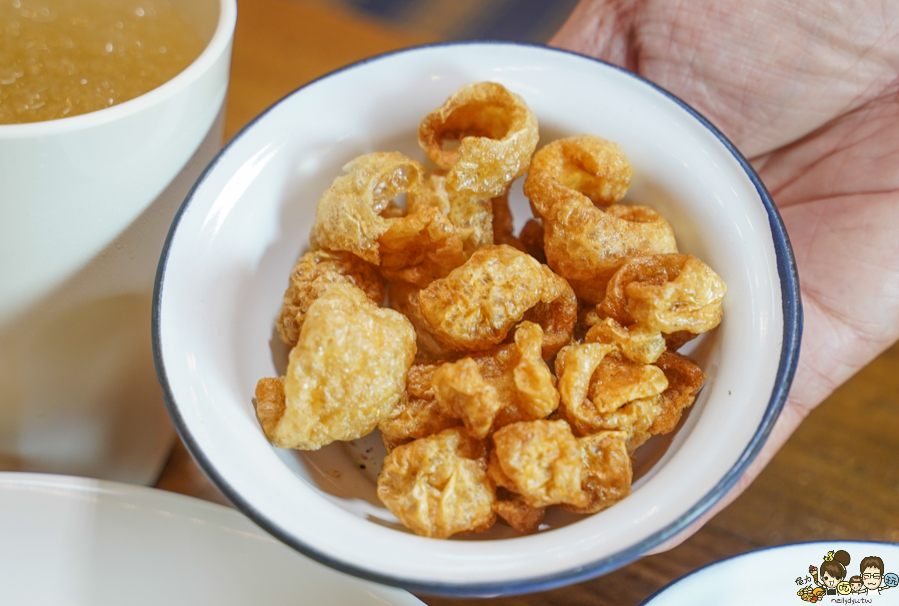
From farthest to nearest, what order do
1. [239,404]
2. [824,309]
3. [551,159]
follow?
[824,309]
[551,159]
[239,404]

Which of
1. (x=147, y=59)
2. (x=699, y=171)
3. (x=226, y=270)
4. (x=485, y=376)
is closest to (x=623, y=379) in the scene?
(x=485, y=376)

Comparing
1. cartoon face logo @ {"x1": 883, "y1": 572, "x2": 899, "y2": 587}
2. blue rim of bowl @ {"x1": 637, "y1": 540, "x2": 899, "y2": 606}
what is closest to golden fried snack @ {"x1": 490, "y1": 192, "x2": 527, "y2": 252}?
blue rim of bowl @ {"x1": 637, "y1": 540, "x2": 899, "y2": 606}

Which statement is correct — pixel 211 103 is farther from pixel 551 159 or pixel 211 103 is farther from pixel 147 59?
pixel 551 159

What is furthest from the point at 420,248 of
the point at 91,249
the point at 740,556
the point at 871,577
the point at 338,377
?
the point at 871,577

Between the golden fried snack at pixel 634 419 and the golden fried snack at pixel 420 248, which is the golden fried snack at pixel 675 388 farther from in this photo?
the golden fried snack at pixel 420 248

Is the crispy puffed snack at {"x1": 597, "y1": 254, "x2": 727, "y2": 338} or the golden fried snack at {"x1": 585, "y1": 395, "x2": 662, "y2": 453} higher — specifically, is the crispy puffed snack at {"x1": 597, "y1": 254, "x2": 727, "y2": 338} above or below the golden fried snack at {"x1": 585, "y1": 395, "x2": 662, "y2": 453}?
above

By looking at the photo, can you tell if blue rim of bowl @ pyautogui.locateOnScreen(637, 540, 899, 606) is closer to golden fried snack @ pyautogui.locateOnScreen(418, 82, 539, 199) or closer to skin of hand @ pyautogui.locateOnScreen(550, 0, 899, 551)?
skin of hand @ pyautogui.locateOnScreen(550, 0, 899, 551)

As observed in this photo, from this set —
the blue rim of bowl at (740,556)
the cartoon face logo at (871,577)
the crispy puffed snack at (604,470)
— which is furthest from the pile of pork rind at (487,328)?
the cartoon face logo at (871,577)
